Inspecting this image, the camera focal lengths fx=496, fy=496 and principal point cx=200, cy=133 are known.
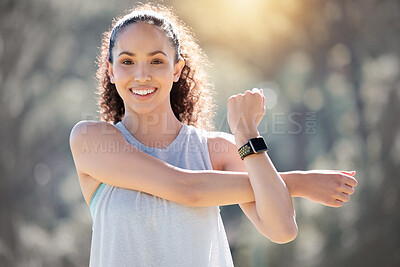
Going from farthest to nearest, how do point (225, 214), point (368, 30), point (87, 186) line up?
point (368, 30), point (225, 214), point (87, 186)

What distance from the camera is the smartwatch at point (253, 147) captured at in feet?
4.67

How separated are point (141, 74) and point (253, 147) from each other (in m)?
0.40

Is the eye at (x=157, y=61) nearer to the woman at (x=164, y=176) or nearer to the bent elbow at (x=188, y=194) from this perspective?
the woman at (x=164, y=176)

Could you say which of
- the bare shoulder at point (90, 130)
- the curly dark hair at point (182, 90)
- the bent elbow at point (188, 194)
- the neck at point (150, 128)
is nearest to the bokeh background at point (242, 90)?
the curly dark hair at point (182, 90)

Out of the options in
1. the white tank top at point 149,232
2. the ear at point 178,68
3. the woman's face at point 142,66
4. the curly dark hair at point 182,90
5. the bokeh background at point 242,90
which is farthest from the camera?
the bokeh background at point 242,90

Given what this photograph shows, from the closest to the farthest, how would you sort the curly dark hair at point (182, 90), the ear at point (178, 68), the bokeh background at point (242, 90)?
the ear at point (178, 68) → the curly dark hair at point (182, 90) → the bokeh background at point (242, 90)

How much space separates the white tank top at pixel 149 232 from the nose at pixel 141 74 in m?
0.28

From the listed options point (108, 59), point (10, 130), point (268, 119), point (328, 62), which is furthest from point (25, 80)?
point (108, 59)

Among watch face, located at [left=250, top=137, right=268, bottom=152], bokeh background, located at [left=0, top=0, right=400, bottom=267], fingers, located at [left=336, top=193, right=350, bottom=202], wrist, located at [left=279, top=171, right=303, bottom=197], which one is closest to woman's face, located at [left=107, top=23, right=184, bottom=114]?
watch face, located at [left=250, top=137, right=268, bottom=152]

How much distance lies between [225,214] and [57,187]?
1506mm

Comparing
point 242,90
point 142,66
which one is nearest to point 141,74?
point 142,66

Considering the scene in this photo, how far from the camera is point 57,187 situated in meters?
4.39

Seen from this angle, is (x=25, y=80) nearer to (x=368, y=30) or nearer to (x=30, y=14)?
(x=30, y=14)

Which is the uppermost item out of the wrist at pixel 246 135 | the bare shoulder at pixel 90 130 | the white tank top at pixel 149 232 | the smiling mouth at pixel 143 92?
the smiling mouth at pixel 143 92
